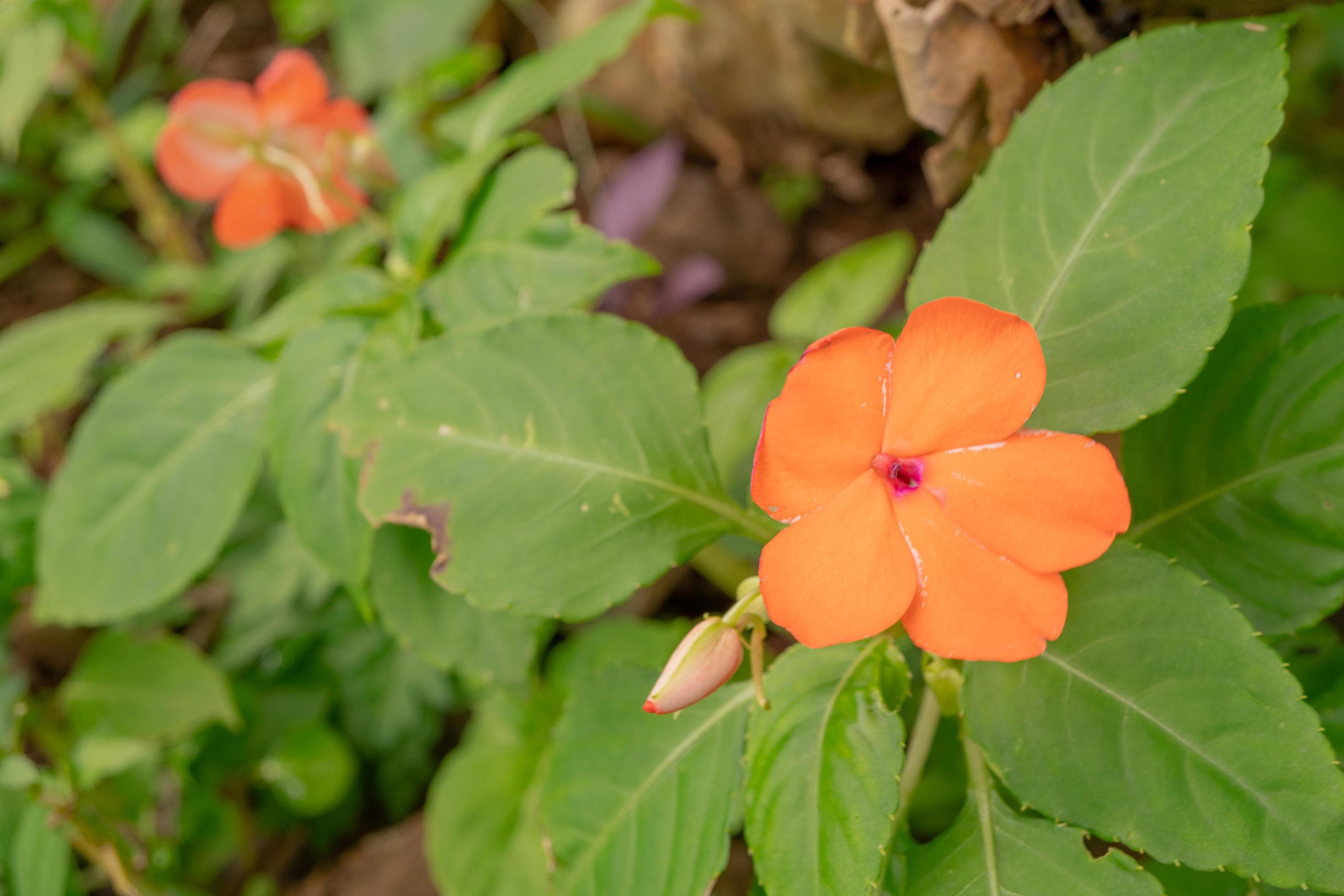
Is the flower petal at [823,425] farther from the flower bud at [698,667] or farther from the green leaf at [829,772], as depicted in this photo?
the green leaf at [829,772]

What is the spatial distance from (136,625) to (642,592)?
0.99 meters

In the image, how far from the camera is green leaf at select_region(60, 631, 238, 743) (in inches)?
57.1

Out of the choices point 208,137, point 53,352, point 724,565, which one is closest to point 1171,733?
point 724,565

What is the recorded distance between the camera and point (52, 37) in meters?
1.61

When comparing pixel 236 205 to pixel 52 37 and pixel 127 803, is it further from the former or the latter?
pixel 127 803

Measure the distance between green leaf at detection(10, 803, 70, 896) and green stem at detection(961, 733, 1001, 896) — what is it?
113 cm

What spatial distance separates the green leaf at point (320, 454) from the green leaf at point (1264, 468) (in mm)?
888

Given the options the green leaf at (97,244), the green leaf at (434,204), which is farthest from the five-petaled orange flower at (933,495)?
the green leaf at (97,244)

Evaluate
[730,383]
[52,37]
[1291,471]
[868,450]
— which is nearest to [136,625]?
[52,37]

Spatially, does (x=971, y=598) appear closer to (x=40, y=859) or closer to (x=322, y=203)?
(x=322, y=203)

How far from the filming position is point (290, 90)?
126 centimetres

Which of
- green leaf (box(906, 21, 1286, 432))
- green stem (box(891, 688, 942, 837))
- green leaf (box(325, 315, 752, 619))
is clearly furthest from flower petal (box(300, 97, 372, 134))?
green stem (box(891, 688, 942, 837))

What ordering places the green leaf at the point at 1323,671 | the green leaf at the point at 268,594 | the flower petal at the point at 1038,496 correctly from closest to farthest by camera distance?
the flower petal at the point at 1038,496 < the green leaf at the point at 1323,671 < the green leaf at the point at 268,594

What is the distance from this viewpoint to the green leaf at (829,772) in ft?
2.24
